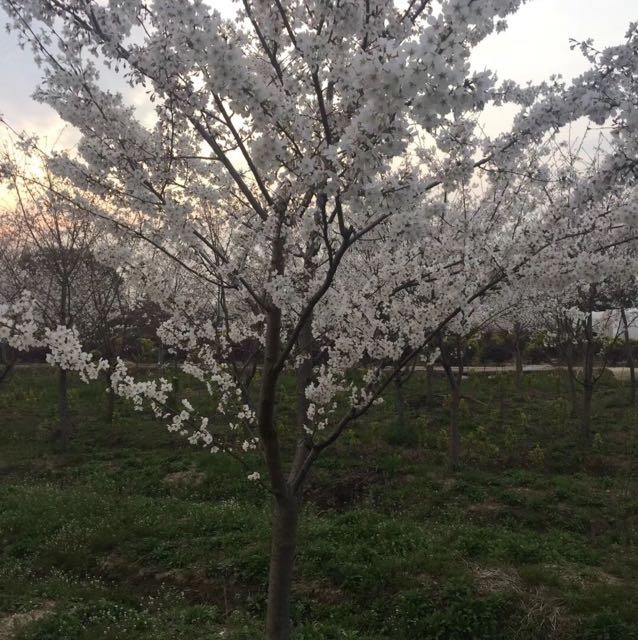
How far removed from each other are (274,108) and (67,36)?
184 centimetres

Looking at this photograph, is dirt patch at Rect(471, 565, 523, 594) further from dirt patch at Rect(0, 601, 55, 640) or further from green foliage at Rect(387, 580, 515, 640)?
dirt patch at Rect(0, 601, 55, 640)

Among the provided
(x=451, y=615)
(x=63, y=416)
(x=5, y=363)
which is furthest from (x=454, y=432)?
(x=5, y=363)

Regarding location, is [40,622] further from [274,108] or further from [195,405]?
[195,405]

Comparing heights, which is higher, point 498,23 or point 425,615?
point 498,23

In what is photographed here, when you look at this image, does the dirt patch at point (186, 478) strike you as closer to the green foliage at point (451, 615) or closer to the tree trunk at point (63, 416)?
the tree trunk at point (63, 416)

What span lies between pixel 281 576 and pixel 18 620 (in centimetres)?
364

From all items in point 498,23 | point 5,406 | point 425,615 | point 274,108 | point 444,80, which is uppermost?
point 498,23

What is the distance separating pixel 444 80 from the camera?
269 cm

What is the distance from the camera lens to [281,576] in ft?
13.7

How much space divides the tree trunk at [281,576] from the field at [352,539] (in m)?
1.70

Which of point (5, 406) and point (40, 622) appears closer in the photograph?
point (40, 622)

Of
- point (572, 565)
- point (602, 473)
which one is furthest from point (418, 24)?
point (602, 473)

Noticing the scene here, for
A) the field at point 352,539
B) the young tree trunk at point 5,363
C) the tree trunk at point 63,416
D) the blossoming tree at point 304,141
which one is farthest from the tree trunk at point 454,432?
the young tree trunk at point 5,363

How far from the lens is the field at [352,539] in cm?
600
